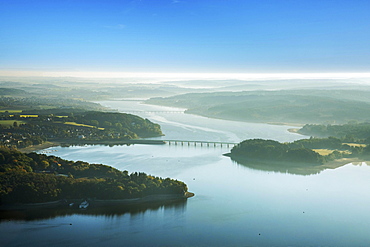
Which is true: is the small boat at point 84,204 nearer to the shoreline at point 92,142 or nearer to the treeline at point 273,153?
the treeline at point 273,153

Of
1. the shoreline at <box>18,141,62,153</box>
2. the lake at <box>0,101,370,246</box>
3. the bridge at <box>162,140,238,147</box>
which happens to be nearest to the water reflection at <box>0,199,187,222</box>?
the lake at <box>0,101,370,246</box>

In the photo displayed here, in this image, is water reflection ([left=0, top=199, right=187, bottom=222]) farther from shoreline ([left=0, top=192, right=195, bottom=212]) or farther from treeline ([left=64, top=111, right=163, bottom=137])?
treeline ([left=64, top=111, right=163, bottom=137])

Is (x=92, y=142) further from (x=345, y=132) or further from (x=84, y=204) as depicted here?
(x=345, y=132)

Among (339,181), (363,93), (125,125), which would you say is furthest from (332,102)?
(339,181)

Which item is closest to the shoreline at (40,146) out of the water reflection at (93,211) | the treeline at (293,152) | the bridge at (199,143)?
the bridge at (199,143)

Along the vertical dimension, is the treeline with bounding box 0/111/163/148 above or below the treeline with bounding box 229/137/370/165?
above

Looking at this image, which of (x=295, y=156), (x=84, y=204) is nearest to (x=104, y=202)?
(x=84, y=204)

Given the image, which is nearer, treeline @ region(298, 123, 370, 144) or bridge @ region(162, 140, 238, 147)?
bridge @ region(162, 140, 238, 147)
